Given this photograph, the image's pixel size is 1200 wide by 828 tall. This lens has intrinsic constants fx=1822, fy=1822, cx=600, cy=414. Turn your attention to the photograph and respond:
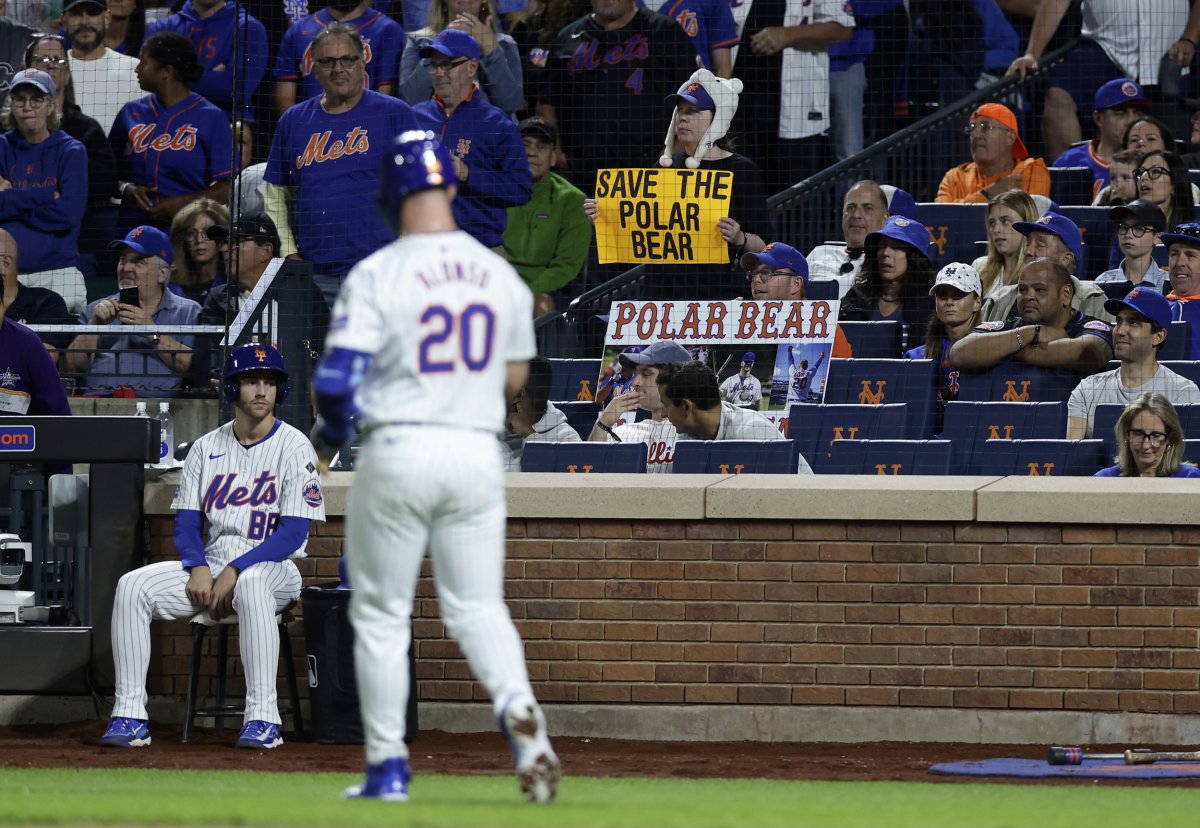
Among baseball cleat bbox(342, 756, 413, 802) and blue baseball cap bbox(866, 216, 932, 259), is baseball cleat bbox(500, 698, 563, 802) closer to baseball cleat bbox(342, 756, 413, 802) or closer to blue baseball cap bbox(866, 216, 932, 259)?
baseball cleat bbox(342, 756, 413, 802)

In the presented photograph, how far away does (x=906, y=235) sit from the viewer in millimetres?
9875

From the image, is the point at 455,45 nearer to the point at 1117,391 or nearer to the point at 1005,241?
the point at 1005,241

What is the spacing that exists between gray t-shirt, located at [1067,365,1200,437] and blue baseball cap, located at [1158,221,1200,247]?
83 centimetres

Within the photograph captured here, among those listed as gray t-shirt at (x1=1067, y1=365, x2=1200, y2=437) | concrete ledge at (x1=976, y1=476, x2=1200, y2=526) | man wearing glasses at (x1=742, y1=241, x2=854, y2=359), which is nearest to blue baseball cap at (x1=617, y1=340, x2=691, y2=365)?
man wearing glasses at (x1=742, y1=241, x2=854, y2=359)

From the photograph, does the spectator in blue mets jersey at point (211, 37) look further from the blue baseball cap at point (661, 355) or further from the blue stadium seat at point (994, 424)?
the blue stadium seat at point (994, 424)

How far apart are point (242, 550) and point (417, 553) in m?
2.95

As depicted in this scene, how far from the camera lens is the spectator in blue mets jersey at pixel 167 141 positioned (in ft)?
38.4

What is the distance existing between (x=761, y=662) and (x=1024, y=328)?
Result: 2378 millimetres

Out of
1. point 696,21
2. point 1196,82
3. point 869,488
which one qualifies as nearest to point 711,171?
point 696,21

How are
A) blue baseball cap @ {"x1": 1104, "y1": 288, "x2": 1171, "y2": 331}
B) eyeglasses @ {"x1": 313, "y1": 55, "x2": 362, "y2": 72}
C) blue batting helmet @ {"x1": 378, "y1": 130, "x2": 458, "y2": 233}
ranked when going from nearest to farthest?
blue batting helmet @ {"x1": 378, "y1": 130, "x2": 458, "y2": 233}
blue baseball cap @ {"x1": 1104, "y1": 288, "x2": 1171, "y2": 331}
eyeglasses @ {"x1": 313, "y1": 55, "x2": 362, "y2": 72}

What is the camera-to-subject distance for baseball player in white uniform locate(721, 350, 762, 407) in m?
9.49

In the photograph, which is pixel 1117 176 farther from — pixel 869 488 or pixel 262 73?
pixel 262 73

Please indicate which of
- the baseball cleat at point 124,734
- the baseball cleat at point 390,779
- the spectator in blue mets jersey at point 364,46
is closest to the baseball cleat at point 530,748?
the baseball cleat at point 390,779

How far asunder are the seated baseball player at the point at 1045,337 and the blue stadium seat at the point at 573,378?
2023 mm
